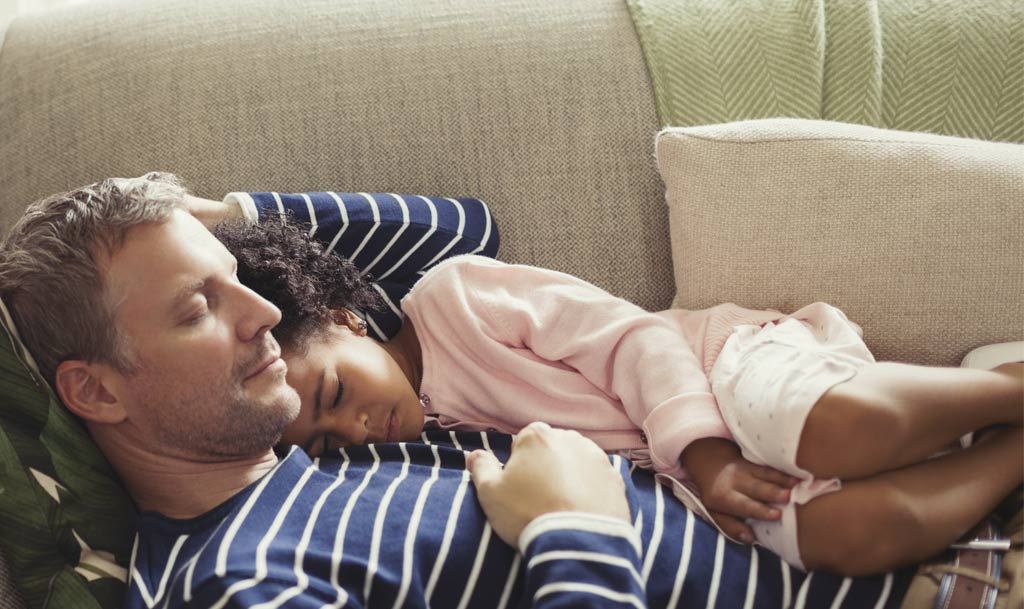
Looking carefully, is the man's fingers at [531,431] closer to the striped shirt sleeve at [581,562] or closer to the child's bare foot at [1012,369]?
the striped shirt sleeve at [581,562]

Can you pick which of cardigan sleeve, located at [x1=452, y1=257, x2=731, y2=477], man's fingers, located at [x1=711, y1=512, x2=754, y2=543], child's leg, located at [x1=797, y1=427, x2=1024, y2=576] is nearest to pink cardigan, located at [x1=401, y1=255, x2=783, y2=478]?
cardigan sleeve, located at [x1=452, y1=257, x2=731, y2=477]

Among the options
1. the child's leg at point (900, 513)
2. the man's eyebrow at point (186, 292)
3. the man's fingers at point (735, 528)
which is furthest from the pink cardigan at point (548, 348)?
the man's eyebrow at point (186, 292)

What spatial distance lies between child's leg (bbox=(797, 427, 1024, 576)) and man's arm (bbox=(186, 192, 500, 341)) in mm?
646

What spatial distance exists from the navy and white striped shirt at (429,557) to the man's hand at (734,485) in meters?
0.03

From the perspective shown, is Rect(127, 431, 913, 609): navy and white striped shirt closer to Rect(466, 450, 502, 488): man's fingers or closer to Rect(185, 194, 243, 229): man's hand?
Rect(466, 450, 502, 488): man's fingers

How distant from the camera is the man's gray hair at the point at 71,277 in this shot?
3.73 feet

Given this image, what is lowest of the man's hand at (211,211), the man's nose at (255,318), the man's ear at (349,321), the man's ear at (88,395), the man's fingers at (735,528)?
the man's fingers at (735,528)

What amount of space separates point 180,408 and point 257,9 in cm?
74

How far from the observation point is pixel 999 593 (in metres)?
→ 1.06

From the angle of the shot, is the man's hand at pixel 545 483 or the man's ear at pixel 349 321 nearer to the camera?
the man's hand at pixel 545 483

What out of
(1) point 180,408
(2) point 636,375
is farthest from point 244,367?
(2) point 636,375

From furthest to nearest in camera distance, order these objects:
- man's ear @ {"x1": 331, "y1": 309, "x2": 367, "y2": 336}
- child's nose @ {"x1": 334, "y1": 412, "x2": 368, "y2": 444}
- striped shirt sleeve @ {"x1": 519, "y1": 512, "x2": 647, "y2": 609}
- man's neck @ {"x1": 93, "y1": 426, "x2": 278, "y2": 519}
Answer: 1. man's ear @ {"x1": 331, "y1": 309, "x2": 367, "y2": 336}
2. child's nose @ {"x1": 334, "y1": 412, "x2": 368, "y2": 444}
3. man's neck @ {"x1": 93, "y1": 426, "x2": 278, "y2": 519}
4. striped shirt sleeve @ {"x1": 519, "y1": 512, "x2": 647, "y2": 609}

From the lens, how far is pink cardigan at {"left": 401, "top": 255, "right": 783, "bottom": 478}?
1.31 metres

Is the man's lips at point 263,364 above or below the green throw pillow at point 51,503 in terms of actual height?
above
